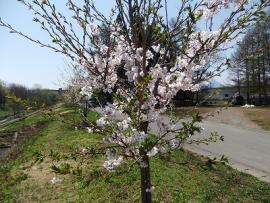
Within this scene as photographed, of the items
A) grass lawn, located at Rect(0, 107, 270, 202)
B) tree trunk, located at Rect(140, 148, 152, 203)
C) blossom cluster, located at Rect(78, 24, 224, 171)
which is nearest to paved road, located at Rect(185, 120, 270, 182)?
grass lawn, located at Rect(0, 107, 270, 202)

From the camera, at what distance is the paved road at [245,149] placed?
44.0 feet

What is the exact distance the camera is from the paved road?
13403 mm

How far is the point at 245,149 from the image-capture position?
56.3ft

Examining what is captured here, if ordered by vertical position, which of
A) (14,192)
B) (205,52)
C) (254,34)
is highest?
(254,34)

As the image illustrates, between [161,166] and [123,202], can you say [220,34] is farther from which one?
[161,166]

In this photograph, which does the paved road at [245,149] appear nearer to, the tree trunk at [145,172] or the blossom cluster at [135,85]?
the tree trunk at [145,172]

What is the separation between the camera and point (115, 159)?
16.6 ft

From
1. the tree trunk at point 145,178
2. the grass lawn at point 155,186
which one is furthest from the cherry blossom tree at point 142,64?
the grass lawn at point 155,186

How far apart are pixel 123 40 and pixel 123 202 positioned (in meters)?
4.56

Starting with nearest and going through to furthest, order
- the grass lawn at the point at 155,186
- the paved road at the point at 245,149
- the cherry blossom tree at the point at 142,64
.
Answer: the cherry blossom tree at the point at 142,64 < the grass lawn at the point at 155,186 < the paved road at the point at 245,149

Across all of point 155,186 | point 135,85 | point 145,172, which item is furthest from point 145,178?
point 155,186

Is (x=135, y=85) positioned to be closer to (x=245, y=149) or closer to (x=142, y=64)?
(x=142, y=64)

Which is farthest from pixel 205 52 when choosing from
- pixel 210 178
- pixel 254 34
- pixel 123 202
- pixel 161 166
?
pixel 254 34

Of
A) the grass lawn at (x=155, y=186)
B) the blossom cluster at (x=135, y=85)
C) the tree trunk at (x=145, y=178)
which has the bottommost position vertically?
the grass lawn at (x=155, y=186)
